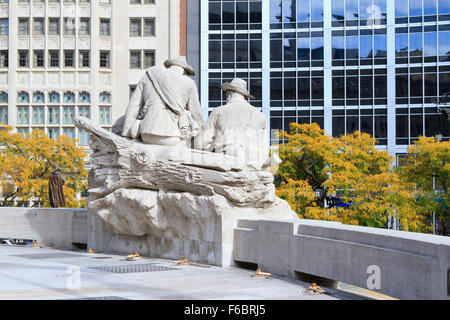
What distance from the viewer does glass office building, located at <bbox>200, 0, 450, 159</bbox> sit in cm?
5219

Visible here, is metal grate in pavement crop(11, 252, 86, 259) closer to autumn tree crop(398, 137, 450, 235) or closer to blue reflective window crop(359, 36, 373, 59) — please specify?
autumn tree crop(398, 137, 450, 235)

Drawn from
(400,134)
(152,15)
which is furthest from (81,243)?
(152,15)

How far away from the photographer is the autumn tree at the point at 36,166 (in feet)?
142

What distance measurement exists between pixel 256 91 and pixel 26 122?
18692mm

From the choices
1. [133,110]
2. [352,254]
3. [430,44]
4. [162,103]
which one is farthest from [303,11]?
[352,254]

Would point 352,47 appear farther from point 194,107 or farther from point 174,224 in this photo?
point 174,224

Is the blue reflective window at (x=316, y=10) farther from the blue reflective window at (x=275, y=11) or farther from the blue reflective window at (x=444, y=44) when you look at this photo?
the blue reflective window at (x=444, y=44)

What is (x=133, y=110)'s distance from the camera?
13.4 m

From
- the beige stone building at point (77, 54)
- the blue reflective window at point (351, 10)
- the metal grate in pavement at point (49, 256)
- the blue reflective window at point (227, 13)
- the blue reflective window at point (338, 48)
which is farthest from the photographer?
the beige stone building at point (77, 54)

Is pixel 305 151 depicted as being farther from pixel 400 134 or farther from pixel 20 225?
pixel 20 225

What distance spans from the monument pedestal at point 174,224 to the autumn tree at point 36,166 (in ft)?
99.7

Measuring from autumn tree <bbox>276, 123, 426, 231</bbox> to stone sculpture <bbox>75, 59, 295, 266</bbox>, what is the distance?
21.6 meters

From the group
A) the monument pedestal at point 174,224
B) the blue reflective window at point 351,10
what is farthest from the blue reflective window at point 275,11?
the monument pedestal at point 174,224
